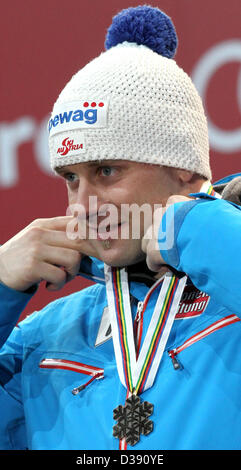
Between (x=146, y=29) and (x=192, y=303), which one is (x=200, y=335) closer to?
(x=192, y=303)

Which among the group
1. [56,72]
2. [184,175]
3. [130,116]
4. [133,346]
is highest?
[56,72]

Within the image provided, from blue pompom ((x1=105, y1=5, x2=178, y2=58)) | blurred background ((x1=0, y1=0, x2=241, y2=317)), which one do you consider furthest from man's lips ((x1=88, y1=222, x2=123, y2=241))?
blurred background ((x1=0, y1=0, x2=241, y2=317))

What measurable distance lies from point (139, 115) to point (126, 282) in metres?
0.39

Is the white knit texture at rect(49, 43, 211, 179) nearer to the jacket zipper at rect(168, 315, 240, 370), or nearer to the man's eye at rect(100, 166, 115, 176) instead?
the man's eye at rect(100, 166, 115, 176)

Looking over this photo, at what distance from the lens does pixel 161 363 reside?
58.5 inches

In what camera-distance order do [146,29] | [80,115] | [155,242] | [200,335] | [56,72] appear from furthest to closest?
[56,72]
[146,29]
[80,115]
[200,335]
[155,242]

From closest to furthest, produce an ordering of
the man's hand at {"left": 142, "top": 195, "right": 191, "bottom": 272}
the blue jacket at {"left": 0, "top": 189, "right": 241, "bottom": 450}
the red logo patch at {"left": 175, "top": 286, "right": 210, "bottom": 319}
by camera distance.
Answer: the blue jacket at {"left": 0, "top": 189, "right": 241, "bottom": 450}, the man's hand at {"left": 142, "top": 195, "right": 191, "bottom": 272}, the red logo patch at {"left": 175, "top": 286, "right": 210, "bottom": 319}

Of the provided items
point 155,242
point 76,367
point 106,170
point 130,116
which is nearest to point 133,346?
point 76,367

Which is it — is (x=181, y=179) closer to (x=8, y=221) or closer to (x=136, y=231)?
(x=136, y=231)

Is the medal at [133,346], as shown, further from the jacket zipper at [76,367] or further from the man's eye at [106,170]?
the man's eye at [106,170]

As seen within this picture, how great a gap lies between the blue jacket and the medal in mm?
20

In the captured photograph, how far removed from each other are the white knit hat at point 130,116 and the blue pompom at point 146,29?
66mm

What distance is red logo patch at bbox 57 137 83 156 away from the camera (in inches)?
60.7
